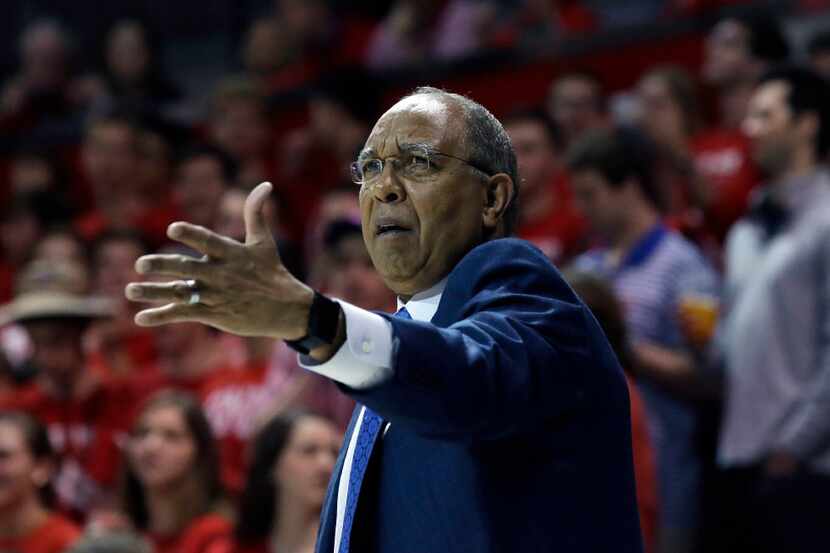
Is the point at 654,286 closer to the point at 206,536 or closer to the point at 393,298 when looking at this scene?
the point at 393,298

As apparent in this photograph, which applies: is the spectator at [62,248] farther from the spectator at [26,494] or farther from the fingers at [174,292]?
the fingers at [174,292]

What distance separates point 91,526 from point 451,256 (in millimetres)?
3085

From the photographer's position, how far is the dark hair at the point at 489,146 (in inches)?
89.5

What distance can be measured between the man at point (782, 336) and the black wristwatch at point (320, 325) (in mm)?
2814

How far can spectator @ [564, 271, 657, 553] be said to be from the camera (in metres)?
3.86

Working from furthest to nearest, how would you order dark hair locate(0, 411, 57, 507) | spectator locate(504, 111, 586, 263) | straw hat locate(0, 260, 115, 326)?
straw hat locate(0, 260, 115, 326) < spectator locate(504, 111, 586, 263) < dark hair locate(0, 411, 57, 507)

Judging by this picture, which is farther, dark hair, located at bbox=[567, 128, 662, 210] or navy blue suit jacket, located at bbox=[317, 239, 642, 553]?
dark hair, located at bbox=[567, 128, 662, 210]

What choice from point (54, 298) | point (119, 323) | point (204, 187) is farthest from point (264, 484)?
point (204, 187)

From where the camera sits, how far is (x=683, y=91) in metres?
5.87

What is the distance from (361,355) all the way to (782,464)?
284cm

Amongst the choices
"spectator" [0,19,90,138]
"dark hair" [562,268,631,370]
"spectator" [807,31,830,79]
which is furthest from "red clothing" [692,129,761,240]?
"spectator" [0,19,90,138]

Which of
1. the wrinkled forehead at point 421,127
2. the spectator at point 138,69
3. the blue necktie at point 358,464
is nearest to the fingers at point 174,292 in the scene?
the blue necktie at point 358,464

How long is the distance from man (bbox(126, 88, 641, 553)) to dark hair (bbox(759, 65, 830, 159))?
2640mm

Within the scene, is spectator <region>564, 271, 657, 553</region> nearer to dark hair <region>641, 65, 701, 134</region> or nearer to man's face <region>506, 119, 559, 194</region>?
man's face <region>506, 119, 559, 194</region>
